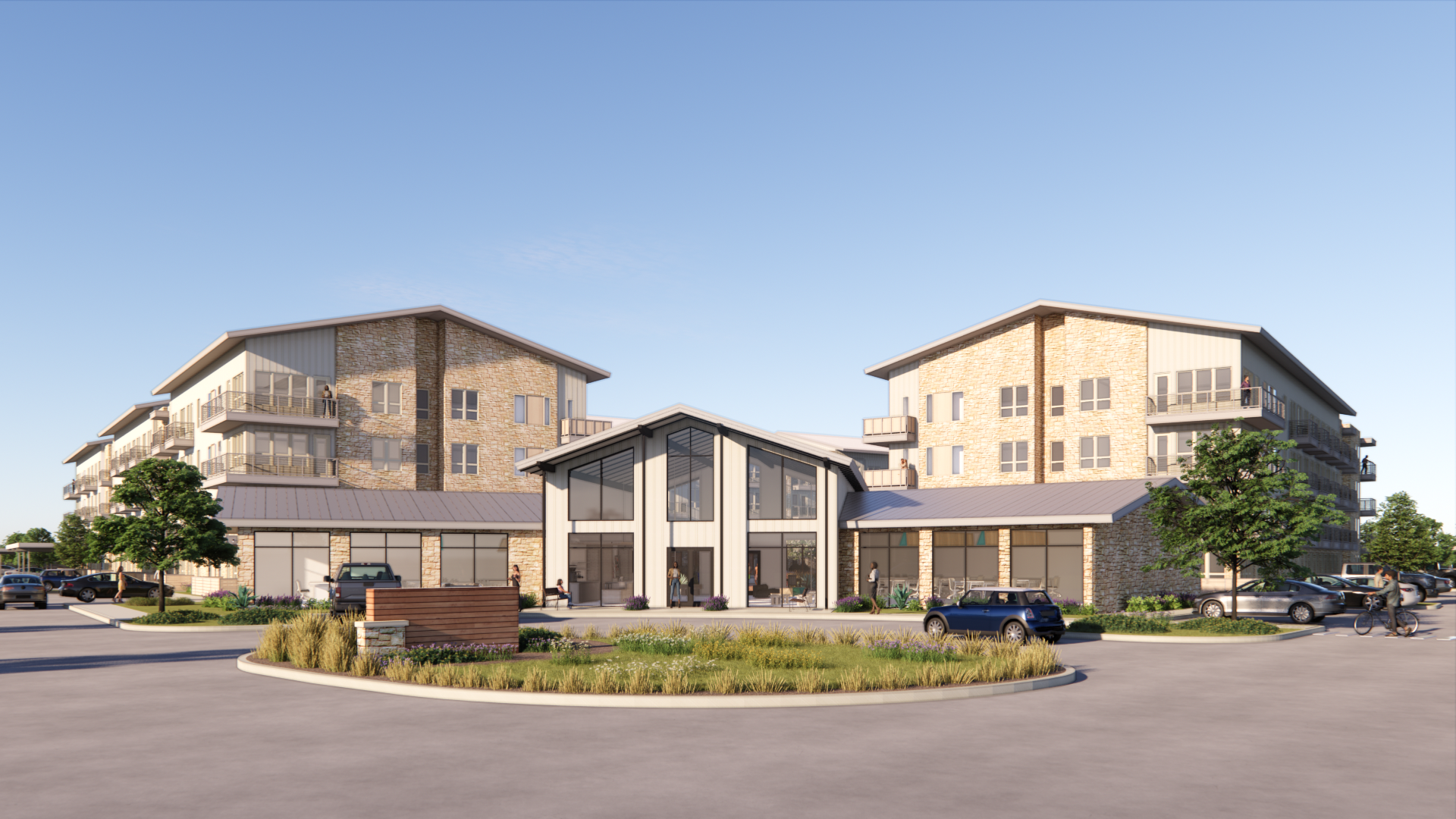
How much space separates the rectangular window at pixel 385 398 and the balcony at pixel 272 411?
2025 millimetres

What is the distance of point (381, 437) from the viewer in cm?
6072

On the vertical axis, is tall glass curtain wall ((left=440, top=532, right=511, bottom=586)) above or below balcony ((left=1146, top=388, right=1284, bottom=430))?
below

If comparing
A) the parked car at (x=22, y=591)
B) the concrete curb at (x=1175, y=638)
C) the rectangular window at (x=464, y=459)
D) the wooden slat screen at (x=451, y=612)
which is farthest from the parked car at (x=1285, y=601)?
the parked car at (x=22, y=591)

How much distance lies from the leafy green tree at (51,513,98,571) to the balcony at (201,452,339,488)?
171 ft

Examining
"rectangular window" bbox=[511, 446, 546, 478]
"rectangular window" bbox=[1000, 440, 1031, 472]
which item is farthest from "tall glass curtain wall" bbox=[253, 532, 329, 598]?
"rectangular window" bbox=[1000, 440, 1031, 472]

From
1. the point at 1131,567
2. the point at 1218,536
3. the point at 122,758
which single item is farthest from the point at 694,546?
the point at 122,758

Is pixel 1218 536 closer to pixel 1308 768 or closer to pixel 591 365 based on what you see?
pixel 1308 768

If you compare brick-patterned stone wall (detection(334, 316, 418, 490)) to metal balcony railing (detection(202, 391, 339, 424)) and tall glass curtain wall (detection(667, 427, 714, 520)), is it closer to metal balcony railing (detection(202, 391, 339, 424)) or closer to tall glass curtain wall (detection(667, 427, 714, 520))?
metal balcony railing (detection(202, 391, 339, 424))

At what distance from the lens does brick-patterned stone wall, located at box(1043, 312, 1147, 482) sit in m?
57.1

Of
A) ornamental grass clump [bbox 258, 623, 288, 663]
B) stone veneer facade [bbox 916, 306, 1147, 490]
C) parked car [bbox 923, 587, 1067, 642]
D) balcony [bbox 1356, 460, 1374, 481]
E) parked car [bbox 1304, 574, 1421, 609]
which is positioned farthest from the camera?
balcony [bbox 1356, 460, 1374, 481]

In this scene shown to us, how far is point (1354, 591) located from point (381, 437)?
46569mm

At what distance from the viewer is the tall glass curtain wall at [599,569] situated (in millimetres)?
47594

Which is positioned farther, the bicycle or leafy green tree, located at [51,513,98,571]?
leafy green tree, located at [51,513,98,571]

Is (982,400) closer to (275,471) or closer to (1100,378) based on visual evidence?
(1100,378)
